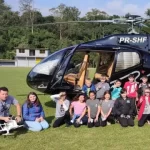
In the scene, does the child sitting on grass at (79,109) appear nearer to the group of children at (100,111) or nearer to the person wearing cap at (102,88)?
the group of children at (100,111)

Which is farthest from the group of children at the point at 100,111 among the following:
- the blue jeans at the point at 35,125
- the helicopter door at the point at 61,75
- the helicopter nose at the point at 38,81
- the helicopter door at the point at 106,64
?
the helicopter door at the point at 106,64

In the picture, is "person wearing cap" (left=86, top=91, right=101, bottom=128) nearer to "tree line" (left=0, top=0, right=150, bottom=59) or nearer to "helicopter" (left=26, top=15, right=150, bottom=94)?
"helicopter" (left=26, top=15, right=150, bottom=94)

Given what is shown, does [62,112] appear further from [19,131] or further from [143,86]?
[143,86]

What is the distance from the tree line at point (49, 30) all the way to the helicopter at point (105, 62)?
56048 millimetres

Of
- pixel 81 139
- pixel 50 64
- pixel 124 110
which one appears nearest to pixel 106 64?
pixel 50 64

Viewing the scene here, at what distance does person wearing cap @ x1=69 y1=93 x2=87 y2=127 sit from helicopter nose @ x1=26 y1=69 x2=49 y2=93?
1.61 m

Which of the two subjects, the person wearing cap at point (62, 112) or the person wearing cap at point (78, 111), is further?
the person wearing cap at point (62, 112)

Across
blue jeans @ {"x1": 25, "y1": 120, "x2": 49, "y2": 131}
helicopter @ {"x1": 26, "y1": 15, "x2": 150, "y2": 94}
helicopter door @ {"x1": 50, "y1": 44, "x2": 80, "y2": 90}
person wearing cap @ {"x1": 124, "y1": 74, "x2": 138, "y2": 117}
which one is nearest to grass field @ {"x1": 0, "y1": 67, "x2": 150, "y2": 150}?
blue jeans @ {"x1": 25, "y1": 120, "x2": 49, "y2": 131}

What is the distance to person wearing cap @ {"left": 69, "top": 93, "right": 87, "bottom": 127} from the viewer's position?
23.3 feet

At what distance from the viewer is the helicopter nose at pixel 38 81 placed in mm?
8731

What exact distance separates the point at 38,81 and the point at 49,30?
76.8m

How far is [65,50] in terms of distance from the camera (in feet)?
29.0

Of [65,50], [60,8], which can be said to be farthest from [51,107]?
[60,8]

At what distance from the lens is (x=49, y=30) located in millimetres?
84312
